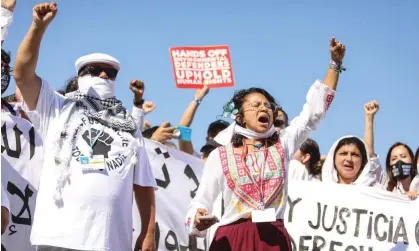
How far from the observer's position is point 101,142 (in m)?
4.18

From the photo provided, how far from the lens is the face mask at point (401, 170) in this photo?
699 cm

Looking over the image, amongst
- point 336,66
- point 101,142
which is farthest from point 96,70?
point 336,66

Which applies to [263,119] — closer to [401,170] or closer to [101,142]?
[101,142]

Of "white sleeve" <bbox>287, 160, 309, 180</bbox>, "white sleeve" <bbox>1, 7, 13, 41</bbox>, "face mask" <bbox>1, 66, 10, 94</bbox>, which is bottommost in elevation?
"white sleeve" <bbox>287, 160, 309, 180</bbox>

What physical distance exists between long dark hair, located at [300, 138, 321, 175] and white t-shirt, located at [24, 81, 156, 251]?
2.96 meters

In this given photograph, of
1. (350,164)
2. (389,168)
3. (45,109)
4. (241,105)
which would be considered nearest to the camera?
(45,109)

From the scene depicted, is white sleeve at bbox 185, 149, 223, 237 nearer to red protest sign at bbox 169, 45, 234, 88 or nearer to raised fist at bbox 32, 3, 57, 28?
raised fist at bbox 32, 3, 57, 28

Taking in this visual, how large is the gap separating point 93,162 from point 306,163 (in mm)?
3365

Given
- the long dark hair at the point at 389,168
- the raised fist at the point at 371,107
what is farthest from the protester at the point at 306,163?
the long dark hair at the point at 389,168

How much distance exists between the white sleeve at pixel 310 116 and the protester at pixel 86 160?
3.00 feet

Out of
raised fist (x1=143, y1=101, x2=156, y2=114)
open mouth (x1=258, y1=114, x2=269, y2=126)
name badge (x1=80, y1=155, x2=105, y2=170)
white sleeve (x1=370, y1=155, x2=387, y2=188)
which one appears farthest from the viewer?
raised fist (x1=143, y1=101, x2=156, y2=114)

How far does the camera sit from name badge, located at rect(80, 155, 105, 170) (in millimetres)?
4066

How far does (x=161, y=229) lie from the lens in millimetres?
6113

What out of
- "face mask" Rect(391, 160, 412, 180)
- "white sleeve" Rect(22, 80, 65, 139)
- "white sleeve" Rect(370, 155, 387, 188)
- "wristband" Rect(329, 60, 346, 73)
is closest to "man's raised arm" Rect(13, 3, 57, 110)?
"white sleeve" Rect(22, 80, 65, 139)
